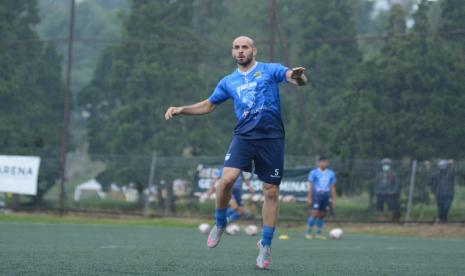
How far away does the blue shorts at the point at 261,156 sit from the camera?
7.68m

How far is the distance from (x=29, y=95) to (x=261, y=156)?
63.0ft

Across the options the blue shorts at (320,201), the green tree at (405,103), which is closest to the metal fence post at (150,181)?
the green tree at (405,103)

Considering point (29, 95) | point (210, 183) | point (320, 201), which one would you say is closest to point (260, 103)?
point (320, 201)

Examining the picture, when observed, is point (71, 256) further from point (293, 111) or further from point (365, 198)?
point (293, 111)

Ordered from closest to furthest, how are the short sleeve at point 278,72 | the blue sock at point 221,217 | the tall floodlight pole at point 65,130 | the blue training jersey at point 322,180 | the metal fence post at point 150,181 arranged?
the short sleeve at point 278,72
the blue sock at point 221,217
the blue training jersey at point 322,180
the metal fence post at point 150,181
the tall floodlight pole at point 65,130

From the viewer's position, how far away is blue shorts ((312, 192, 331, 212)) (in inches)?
714

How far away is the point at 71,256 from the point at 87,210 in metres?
15.9

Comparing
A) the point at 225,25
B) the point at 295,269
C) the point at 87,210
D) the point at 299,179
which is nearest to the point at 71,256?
the point at 295,269

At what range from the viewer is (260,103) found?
25.2ft

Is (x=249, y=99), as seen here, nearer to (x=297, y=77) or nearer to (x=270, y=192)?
(x=297, y=77)

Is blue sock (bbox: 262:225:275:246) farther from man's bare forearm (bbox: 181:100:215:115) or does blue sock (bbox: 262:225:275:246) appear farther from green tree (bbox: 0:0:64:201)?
green tree (bbox: 0:0:64:201)

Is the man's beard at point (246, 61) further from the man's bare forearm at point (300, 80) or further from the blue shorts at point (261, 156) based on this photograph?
the blue shorts at point (261, 156)

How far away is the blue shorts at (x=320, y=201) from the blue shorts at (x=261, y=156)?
34.4ft

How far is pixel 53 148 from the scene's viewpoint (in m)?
25.0
